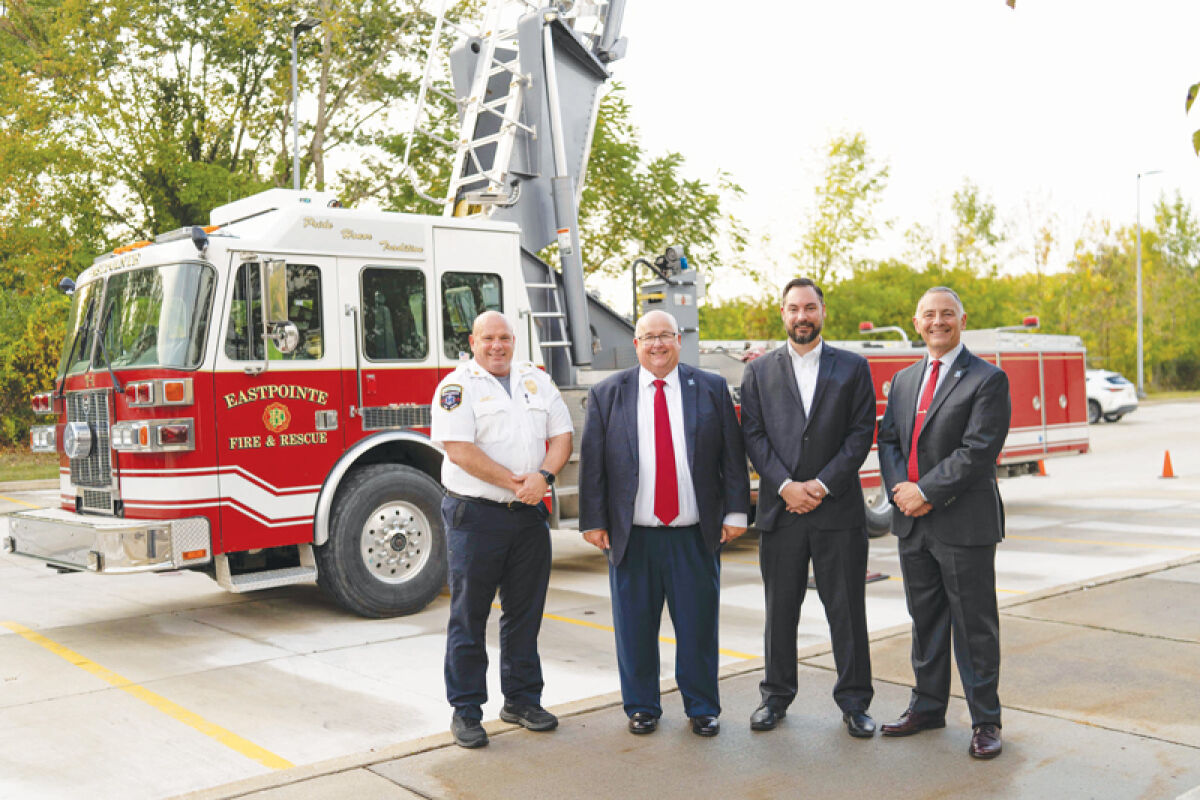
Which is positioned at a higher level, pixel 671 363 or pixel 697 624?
pixel 671 363

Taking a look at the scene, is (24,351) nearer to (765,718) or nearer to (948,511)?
(765,718)

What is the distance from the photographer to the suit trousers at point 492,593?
16.9ft

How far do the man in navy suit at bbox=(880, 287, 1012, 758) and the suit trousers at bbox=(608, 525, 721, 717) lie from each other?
0.87 m

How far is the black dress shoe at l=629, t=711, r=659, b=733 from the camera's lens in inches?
202

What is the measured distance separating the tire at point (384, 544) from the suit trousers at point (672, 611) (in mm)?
3228

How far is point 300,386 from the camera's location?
783 cm

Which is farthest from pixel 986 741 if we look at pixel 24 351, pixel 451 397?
pixel 24 351

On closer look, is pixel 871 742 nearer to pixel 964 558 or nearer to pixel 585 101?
pixel 964 558

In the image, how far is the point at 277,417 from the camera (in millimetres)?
7715

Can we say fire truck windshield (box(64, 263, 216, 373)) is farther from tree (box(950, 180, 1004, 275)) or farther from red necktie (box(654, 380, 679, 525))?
tree (box(950, 180, 1004, 275))

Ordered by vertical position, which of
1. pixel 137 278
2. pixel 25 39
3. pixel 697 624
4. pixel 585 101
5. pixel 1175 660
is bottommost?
pixel 1175 660

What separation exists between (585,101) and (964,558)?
23.4 ft

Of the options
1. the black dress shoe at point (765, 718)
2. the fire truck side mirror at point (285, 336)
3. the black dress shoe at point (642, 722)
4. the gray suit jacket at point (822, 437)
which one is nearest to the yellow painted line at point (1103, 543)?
the gray suit jacket at point (822, 437)

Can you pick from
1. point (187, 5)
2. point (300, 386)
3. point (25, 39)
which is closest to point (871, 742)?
point (300, 386)
